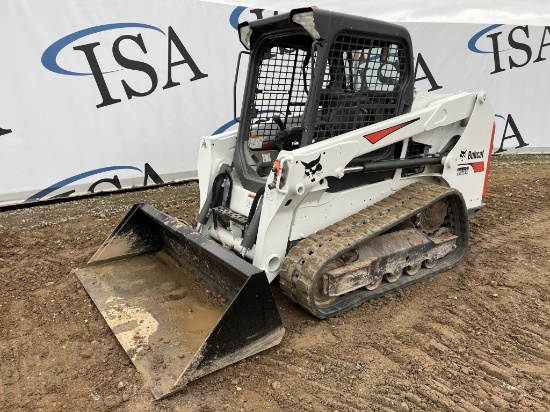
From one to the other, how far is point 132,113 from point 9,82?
1.52 m

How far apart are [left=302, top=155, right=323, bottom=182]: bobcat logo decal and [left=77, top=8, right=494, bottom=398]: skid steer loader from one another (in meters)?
0.01

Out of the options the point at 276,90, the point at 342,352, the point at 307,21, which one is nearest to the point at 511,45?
the point at 276,90

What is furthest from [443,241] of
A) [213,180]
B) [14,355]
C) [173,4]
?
[173,4]

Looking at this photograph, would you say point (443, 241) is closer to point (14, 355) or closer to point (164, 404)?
point (164, 404)

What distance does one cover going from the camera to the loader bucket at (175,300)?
255 cm

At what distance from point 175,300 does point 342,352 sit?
4.02ft

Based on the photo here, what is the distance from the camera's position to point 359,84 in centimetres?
347

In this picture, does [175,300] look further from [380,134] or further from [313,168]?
[380,134]

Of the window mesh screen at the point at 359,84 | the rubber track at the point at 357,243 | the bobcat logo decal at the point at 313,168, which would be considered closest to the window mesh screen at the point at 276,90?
the window mesh screen at the point at 359,84

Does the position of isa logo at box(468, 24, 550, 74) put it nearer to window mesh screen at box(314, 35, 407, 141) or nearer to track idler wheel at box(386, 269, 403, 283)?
window mesh screen at box(314, 35, 407, 141)

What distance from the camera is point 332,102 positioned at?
11.2 feet

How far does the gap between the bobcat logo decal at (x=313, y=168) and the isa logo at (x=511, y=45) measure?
7.40 meters

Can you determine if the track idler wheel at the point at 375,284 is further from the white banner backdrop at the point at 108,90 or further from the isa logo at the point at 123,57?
the isa logo at the point at 123,57

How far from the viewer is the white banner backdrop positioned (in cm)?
570
